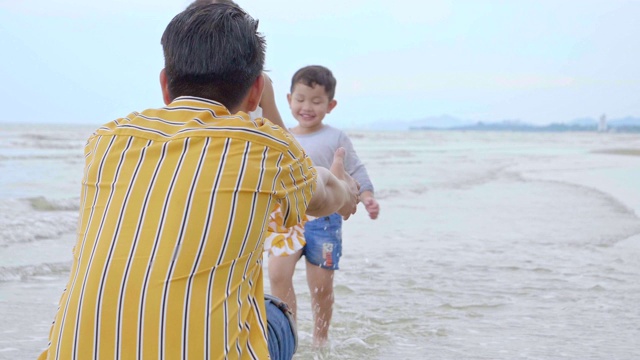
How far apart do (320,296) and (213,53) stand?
9.94 feet

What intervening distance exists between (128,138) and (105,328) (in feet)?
1.43

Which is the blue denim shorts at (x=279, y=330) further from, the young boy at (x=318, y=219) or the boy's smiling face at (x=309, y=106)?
the boy's smiling face at (x=309, y=106)

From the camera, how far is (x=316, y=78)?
4.95 m

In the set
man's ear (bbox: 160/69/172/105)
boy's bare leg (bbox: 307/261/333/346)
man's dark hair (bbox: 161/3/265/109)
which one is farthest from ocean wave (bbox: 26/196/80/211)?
man's dark hair (bbox: 161/3/265/109)

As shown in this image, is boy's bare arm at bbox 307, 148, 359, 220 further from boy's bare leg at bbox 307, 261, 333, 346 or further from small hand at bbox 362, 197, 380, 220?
boy's bare leg at bbox 307, 261, 333, 346

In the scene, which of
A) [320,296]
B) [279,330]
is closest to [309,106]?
[320,296]

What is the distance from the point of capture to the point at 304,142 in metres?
4.88

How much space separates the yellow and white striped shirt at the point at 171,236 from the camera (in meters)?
1.82

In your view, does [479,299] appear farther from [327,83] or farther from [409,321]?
[327,83]

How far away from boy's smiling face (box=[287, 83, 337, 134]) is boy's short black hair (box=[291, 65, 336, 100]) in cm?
2

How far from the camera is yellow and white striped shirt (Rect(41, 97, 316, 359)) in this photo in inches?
71.5

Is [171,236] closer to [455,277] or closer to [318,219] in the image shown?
[318,219]

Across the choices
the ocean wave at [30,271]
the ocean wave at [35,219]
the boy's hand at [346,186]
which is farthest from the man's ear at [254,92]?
the ocean wave at [35,219]

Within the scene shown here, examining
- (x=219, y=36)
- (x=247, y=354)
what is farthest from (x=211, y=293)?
(x=219, y=36)
